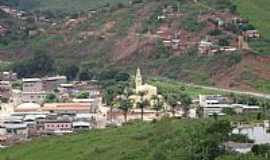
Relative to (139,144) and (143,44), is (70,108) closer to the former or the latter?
(139,144)

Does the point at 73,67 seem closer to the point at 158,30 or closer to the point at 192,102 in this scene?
the point at 158,30

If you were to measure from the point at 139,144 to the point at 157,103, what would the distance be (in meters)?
20.8

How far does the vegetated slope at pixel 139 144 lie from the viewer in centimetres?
4956

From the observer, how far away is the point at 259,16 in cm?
11188

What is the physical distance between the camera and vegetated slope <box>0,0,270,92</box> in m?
97.1

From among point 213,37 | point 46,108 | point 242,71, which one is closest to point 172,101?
point 46,108

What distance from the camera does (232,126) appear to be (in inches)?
2201

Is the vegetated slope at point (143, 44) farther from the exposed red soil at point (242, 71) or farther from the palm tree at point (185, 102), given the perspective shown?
the palm tree at point (185, 102)

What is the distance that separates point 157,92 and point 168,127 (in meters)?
23.1

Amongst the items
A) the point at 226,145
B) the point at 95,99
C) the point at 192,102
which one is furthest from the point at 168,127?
the point at 95,99

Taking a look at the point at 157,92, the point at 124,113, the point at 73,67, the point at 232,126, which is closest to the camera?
the point at 232,126

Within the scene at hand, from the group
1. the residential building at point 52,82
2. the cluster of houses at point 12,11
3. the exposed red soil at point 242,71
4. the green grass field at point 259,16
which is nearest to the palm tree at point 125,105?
the exposed red soil at point 242,71

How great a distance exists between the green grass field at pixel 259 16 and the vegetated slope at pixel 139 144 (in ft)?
117

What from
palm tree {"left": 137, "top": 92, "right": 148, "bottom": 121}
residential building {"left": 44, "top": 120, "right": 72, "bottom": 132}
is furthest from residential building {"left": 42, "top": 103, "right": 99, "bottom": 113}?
residential building {"left": 44, "top": 120, "right": 72, "bottom": 132}
